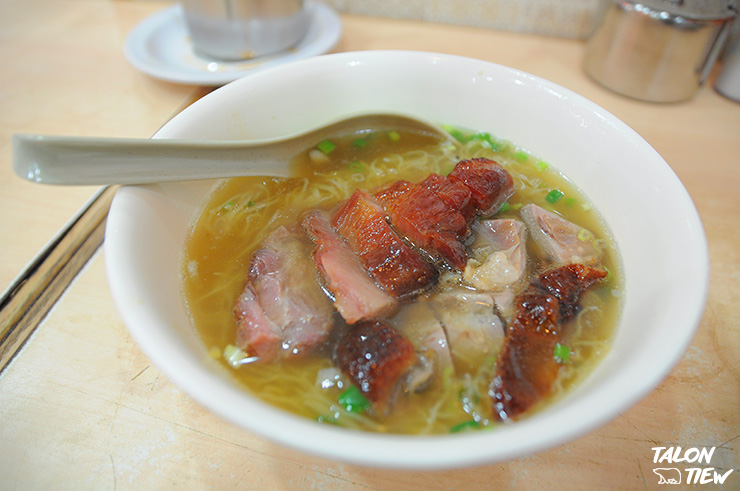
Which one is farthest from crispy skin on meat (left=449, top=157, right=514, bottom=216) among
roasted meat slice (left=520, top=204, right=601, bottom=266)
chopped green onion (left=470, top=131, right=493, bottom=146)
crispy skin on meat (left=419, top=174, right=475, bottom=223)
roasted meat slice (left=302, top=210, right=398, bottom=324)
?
roasted meat slice (left=302, top=210, right=398, bottom=324)

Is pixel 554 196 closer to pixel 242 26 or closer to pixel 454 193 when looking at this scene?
pixel 454 193

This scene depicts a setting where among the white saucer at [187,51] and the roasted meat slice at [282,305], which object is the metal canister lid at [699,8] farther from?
the roasted meat slice at [282,305]

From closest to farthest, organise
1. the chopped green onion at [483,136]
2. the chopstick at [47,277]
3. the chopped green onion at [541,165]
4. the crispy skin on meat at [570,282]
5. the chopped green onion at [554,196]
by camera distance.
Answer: the crispy skin on meat at [570,282] → the chopstick at [47,277] → the chopped green onion at [554,196] → the chopped green onion at [541,165] → the chopped green onion at [483,136]

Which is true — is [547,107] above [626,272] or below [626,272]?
above

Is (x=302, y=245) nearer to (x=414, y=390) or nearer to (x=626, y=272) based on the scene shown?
(x=414, y=390)

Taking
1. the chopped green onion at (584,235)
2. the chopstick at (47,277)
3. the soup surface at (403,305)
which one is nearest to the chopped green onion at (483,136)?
the soup surface at (403,305)

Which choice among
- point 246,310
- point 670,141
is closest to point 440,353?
point 246,310

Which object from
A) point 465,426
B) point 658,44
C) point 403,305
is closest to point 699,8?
point 658,44
